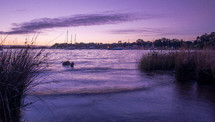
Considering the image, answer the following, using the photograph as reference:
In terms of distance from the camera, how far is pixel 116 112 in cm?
525

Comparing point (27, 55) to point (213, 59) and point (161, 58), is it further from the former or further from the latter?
point (161, 58)

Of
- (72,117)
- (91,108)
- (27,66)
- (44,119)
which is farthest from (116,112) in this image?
(27,66)

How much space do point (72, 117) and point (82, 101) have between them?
1.57m

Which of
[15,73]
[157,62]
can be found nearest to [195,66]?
[157,62]

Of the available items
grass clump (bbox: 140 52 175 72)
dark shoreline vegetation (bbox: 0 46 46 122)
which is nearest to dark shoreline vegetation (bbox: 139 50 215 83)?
grass clump (bbox: 140 52 175 72)

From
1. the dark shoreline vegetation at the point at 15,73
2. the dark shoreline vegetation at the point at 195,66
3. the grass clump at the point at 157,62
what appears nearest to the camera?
the dark shoreline vegetation at the point at 15,73

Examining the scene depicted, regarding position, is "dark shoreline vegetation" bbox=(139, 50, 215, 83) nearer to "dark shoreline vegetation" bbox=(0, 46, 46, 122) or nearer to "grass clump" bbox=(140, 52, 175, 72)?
"grass clump" bbox=(140, 52, 175, 72)

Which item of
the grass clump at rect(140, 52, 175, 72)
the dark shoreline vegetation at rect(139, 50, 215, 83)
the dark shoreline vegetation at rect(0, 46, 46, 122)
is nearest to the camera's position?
the dark shoreline vegetation at rect(0, 46, 46, 122)

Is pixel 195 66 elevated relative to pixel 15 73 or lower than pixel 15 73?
lower

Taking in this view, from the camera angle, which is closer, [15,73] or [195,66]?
[15,73]

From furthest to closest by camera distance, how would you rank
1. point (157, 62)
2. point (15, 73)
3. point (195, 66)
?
point (157, 62) → point (195, 66) → point (15, 73)

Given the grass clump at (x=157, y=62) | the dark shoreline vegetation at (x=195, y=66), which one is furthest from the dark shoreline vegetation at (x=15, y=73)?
the grass clump at (x=157, y=62)

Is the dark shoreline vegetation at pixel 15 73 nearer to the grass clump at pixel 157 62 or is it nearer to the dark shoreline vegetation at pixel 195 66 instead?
the dark shoreline vegetation at pixel 195 66

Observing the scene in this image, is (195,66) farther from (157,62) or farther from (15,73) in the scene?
(15,73)
